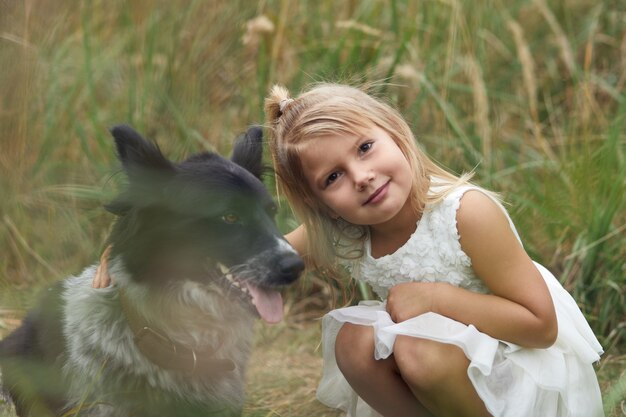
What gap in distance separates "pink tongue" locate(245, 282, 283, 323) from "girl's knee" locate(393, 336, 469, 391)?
1.20 feet

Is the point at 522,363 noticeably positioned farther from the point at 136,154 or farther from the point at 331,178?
the point at 136,154

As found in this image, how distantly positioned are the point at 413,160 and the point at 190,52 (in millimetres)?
2304

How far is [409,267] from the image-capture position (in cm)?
248

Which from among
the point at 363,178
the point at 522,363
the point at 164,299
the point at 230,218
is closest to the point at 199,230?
the point at 230,218

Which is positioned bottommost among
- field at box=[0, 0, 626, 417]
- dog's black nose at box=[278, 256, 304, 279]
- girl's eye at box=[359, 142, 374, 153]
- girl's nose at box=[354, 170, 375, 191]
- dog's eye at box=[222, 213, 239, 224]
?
field at box=[0, 0, 626, 417]

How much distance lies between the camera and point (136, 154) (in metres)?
2.38

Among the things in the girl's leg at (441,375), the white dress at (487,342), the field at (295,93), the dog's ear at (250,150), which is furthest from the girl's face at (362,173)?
the field at (295,93)

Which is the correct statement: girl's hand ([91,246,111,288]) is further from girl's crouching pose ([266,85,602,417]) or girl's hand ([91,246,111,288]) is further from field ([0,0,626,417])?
field ([0,0,626,417])

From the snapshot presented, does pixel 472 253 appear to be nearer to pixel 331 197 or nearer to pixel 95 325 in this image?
pixel 331 197

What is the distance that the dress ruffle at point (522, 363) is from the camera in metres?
2.30

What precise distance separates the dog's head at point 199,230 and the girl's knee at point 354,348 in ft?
0.76

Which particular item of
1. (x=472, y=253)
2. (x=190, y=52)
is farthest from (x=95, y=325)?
(x=190, y=52)

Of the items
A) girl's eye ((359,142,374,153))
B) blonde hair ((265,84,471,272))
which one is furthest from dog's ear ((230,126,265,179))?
girl's eye ((359,142,374,153))

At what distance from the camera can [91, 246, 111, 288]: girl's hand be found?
2.48m
